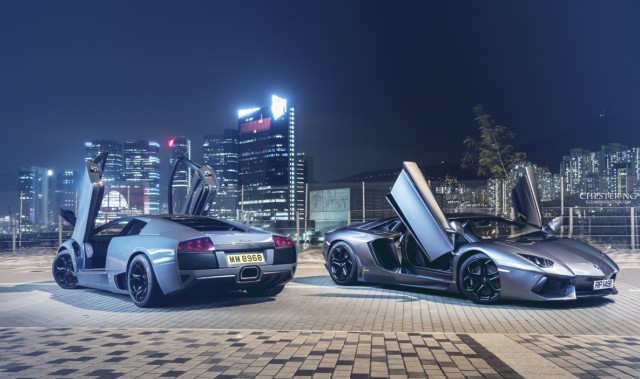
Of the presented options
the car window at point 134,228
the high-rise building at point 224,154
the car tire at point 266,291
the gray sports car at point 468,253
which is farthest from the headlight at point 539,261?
the high-rise building at point 224,154

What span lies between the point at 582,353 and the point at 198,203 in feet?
24.3

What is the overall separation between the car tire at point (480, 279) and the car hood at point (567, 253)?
326mm

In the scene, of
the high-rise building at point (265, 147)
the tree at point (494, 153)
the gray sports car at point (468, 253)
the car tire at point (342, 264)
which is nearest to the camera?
the gray sports car at point (468, 253)

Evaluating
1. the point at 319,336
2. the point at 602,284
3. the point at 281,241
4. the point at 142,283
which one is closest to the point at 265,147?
the point at 281,241

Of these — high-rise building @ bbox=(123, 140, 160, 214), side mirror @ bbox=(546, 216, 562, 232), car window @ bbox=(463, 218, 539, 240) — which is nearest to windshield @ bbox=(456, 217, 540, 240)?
car window @ bbox=(463, 218, 539, 240)

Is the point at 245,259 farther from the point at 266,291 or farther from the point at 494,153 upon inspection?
the point at 494,153

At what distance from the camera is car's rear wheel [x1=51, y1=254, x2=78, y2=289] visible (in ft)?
30.4

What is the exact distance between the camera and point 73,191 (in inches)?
779

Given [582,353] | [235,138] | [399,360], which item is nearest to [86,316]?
[399,360]

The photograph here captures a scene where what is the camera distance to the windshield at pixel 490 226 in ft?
26.4

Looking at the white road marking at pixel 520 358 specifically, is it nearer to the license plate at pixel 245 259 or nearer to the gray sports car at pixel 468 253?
the gray sports car at pixel 468 253

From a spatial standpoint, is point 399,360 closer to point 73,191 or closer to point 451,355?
point 451,355

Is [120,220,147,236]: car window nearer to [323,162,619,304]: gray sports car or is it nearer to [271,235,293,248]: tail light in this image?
[271,235,293,248]: tail light

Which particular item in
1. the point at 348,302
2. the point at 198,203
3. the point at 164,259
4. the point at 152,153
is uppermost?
the point at 152,153
